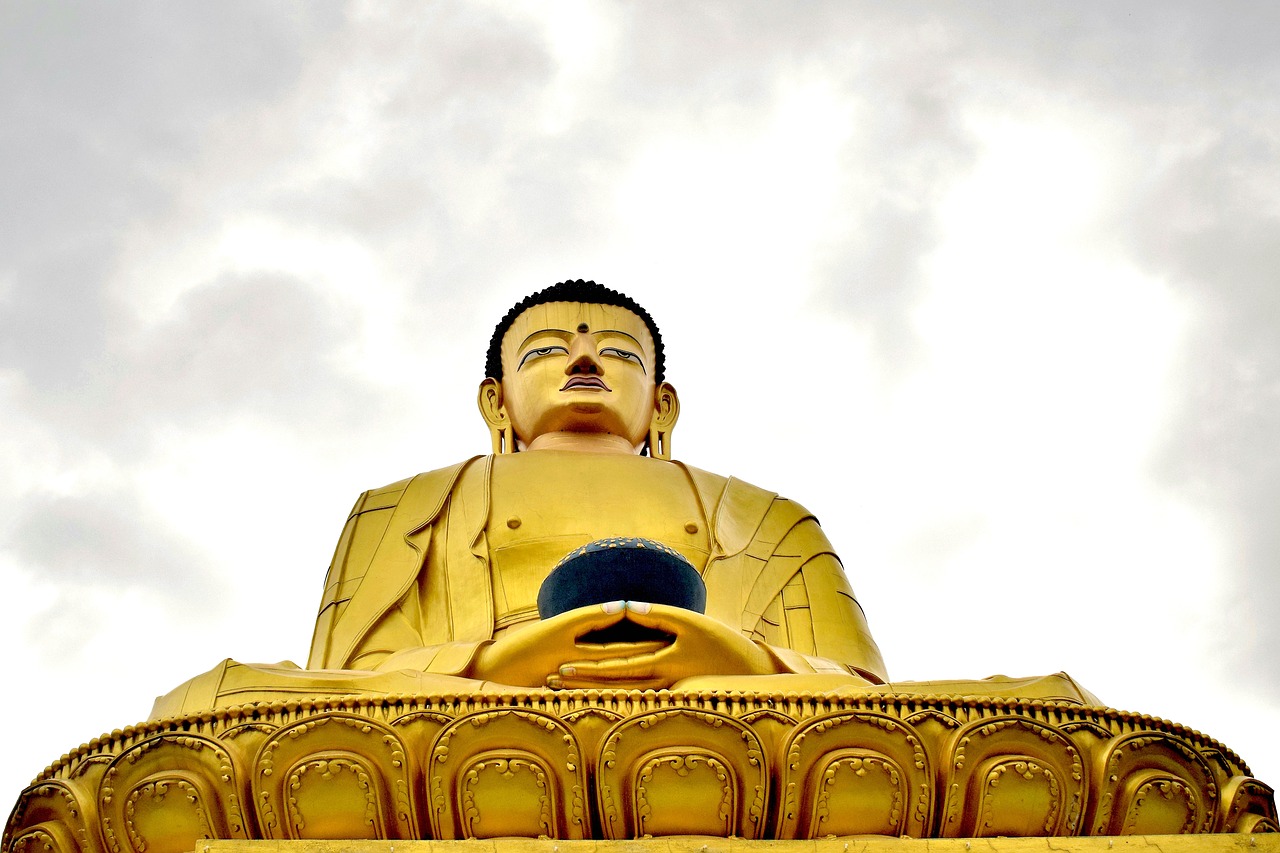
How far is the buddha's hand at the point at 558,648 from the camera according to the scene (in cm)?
566

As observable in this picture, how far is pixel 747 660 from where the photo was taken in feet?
19.0

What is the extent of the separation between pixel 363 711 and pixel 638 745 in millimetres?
747

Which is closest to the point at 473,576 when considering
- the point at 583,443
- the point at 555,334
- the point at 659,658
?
the point at 583,443

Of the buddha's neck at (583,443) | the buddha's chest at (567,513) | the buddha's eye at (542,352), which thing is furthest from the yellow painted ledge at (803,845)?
the buddha's eye at (542,352)

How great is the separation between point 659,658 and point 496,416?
11.7 feet

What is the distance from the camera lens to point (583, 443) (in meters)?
8.59

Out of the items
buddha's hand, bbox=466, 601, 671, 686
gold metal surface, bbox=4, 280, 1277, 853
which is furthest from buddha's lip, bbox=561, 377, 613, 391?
gold metal surface, bbox=4, 280, 1277, 853

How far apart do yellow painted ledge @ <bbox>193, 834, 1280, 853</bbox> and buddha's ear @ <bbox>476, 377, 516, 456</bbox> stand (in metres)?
4.57

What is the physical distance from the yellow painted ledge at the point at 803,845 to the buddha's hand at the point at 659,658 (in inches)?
45.5

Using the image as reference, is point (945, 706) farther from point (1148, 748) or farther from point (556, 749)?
point (556, 749)

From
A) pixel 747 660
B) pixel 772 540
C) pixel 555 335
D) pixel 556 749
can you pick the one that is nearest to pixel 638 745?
pixel 556 749

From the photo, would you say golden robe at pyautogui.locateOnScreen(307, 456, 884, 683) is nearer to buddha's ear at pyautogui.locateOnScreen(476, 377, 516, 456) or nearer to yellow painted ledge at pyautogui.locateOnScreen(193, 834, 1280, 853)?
buddha's ear at pyautogui.locateOnScreen(476, 377, 516, 456)

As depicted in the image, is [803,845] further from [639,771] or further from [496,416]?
[496,416]

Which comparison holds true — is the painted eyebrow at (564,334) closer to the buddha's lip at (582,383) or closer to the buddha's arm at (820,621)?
the buddha's lip at (582,383)
